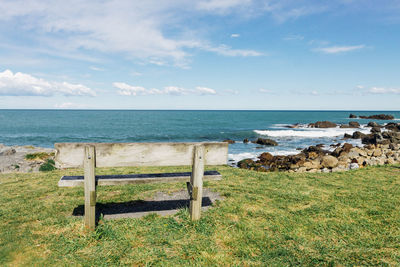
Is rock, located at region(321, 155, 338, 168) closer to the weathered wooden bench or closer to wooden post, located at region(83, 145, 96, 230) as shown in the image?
the weathered wooden bench

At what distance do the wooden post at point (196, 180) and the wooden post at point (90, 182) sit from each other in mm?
1450

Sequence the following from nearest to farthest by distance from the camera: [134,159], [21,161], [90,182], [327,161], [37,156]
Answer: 1. [90,182]
2. [134,159]
3. [327,161]
4. [21,161]
5. [37,156]

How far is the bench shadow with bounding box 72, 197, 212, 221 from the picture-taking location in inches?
180

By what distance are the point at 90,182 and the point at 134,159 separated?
2.24 feet

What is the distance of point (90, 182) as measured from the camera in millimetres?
3576

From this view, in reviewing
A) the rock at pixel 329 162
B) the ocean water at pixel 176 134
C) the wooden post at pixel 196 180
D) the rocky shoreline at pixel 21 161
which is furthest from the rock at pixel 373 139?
the rocky shoreline at pixel 21 161

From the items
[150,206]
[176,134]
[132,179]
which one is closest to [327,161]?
[150,206]

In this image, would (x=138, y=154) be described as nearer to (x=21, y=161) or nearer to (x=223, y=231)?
(x=223, y=231)

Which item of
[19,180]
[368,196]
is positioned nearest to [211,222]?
[368,196]

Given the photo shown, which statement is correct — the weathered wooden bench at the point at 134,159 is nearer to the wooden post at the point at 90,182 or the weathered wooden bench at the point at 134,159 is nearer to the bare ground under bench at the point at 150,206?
the wooden post at the point at 90,182

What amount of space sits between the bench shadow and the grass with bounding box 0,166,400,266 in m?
0.21

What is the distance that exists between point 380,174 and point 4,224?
31.3 ft

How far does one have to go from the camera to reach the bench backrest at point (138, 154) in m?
3.52

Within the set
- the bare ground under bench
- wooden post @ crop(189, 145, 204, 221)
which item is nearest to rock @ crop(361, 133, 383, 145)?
the bare ground under bench
